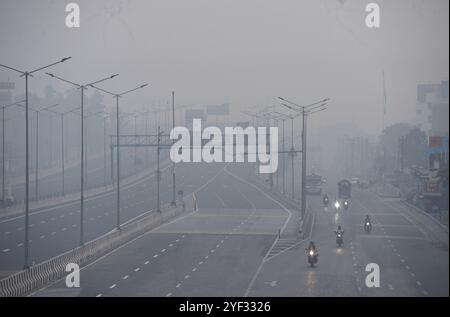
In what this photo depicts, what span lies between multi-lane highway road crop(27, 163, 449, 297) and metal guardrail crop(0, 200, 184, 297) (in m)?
0.79

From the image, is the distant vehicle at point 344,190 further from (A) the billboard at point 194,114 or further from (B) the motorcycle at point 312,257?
(B) the motorcycle at point 312,257

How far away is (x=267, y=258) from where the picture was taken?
59156 mm

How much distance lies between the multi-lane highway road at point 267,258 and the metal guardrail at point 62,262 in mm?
788

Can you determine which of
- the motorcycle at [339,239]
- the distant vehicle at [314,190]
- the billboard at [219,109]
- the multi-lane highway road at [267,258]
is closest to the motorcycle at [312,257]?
the multi-lane highway road at [267,258]

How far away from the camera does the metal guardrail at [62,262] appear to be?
143 ft

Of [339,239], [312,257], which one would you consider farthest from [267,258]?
[339,239]

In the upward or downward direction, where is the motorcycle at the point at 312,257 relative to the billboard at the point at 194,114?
downward

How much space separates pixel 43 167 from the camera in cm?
17712

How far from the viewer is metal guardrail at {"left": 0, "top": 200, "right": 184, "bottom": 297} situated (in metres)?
43.4

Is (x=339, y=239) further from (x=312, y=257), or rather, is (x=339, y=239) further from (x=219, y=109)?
(x=219, y=109)

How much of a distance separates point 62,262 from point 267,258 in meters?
15.6

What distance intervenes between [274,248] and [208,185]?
84271 millimetres
